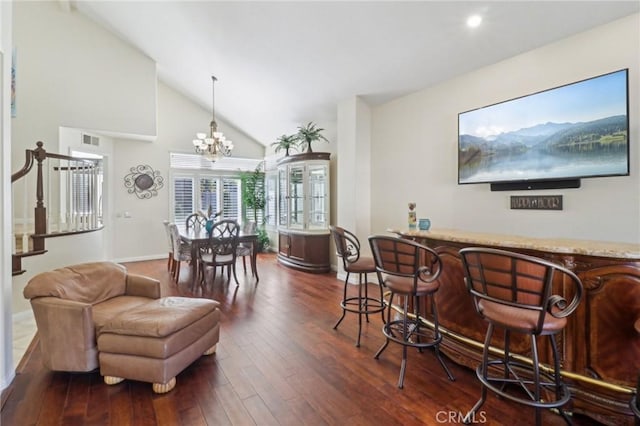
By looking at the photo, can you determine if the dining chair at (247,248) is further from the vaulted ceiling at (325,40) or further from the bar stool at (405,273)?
the bar stool at (405,273)

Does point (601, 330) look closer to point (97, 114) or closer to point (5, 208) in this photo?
point (5, 208)

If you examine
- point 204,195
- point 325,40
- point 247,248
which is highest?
point 325,40

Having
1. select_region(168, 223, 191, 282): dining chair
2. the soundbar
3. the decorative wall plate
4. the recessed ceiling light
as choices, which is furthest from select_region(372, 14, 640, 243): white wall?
the decorative wall plate

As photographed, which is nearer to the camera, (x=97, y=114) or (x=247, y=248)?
(x=247, y=248)

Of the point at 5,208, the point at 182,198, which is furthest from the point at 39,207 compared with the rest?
the point at 182,198

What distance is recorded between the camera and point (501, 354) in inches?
90.9

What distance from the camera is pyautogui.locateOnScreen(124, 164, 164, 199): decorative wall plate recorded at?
713 centimetres

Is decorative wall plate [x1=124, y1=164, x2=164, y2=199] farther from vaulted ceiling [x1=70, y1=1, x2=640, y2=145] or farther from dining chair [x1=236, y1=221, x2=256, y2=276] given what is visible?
dining chair [x1=236, y1=221, x2=256, y2=276]

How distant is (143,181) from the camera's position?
724cm

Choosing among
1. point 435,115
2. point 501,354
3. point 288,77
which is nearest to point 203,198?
point 288,77

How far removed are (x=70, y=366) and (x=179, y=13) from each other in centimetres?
458

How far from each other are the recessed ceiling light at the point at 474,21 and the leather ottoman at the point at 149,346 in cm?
362

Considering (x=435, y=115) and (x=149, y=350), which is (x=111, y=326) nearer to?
(x=149, y=350)

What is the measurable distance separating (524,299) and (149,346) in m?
2.40
